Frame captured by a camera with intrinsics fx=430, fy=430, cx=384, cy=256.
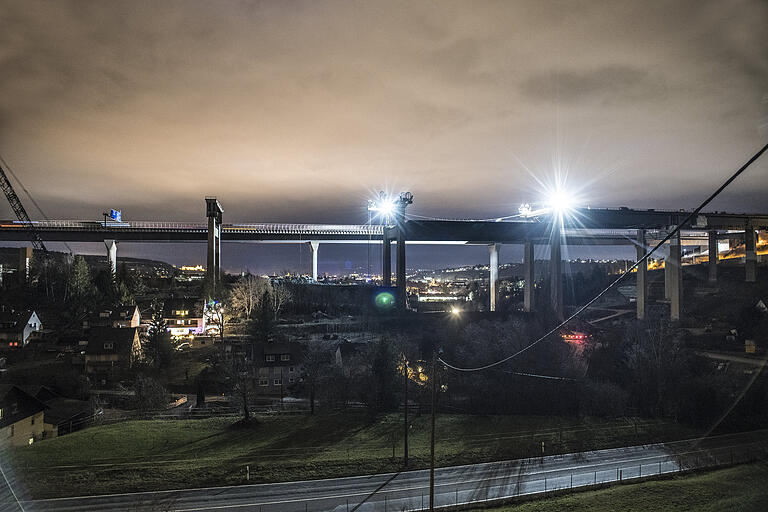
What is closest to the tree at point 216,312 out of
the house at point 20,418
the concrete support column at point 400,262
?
the concrete support column at point 400,262

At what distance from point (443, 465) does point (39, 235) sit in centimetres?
4742

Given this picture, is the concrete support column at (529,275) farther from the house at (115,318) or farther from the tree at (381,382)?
the house at (115,318)

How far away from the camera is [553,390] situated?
66.2 feet

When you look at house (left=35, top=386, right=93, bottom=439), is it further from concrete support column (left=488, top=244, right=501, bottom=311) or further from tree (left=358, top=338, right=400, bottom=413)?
concrete support column (left=488, top=244, right=501, bottom=311)

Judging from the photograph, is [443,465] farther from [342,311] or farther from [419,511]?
[342,311]

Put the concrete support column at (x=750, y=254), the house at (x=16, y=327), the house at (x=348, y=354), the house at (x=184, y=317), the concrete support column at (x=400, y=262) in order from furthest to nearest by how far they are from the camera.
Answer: the concrete support column at (x=750, y=254) < the house at (x=184, y=317) < the concrete support column at (x=400, y=262) < the house at (x=16, y=327) < the house at (x=348, y=354)

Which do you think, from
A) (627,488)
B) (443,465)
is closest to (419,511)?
(443,465)

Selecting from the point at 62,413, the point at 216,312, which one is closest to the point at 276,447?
the point at 62,413

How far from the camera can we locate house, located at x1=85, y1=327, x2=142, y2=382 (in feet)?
76.2

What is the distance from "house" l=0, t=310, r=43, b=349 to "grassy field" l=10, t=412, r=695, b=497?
1430 cm

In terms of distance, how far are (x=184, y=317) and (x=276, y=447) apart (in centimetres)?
2046

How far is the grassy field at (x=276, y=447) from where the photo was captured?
12523 millimetres

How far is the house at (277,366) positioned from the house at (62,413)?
25.3 feet

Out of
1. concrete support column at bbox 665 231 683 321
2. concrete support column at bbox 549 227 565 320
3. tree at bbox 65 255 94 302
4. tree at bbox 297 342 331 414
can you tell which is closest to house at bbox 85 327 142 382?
tree at bbox 65 255 94 302
